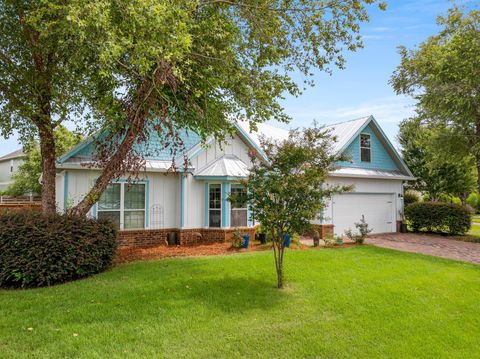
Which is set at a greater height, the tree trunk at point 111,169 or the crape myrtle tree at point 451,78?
the crape myrtle tree at point 451,78

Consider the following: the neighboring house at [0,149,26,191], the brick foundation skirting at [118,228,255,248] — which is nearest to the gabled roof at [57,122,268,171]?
the brick foundation skirting at [118,228,255,248]

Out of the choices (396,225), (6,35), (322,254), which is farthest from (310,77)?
(396,225)

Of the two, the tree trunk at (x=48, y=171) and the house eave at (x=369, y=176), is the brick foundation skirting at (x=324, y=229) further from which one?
the tree trunk at (x=48, y=171)

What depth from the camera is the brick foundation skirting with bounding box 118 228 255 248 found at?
1260 centimetres

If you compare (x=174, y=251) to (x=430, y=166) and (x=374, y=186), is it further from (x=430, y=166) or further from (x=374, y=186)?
(x=430, y=166)

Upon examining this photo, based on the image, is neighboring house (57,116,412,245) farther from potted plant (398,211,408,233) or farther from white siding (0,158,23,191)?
white siding (0,158,23,191)

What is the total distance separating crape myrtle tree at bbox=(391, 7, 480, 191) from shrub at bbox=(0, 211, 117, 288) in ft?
48.1

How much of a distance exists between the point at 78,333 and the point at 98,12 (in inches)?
198

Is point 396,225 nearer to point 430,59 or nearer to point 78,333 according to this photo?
point 430,59

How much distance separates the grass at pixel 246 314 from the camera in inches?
182

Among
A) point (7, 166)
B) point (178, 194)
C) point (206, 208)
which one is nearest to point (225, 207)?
point (206, 208)

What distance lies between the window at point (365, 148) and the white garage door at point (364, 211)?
1.96 metres

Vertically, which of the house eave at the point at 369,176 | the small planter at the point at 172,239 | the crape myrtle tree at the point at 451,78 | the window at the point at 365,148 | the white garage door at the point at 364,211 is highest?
the crape myrtle tree at the point at 451,78

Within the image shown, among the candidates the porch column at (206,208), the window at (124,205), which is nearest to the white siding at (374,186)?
the porch column at (206,208)
